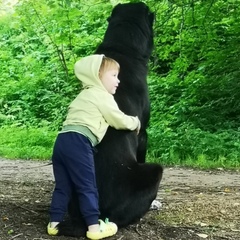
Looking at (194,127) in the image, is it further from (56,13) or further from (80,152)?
(80,152)

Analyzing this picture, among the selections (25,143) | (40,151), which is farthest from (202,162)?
(25,143)

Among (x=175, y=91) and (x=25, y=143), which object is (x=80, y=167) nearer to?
(x=25, y=143)

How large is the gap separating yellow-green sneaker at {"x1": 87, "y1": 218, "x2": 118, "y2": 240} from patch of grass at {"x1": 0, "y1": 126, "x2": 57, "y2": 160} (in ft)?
18.7

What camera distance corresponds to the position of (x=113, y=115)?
3.81m

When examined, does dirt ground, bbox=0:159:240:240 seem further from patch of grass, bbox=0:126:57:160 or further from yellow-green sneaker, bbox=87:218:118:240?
patch of grass, bbox=0:126:57:160

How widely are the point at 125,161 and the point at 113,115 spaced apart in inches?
16.9

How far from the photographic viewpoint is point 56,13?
10289 mm

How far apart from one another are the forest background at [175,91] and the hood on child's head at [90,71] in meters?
3.34

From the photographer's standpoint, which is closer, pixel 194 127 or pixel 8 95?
pixel 194 127

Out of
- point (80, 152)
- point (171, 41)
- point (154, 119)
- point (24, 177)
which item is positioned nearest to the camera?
point (80, 152)

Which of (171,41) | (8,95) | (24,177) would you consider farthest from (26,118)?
(24,177)

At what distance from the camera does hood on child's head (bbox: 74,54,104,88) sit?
3.81 meters

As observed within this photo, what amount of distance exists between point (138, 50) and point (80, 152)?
4.75 feet

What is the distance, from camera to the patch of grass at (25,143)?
9.95 m
